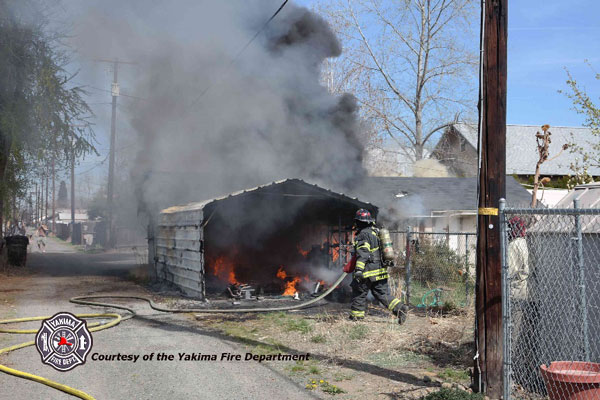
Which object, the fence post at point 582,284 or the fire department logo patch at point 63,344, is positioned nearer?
the fence post at point 582,284

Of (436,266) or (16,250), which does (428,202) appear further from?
(16,250)

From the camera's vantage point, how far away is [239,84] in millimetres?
Result: 17656

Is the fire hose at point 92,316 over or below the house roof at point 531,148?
below

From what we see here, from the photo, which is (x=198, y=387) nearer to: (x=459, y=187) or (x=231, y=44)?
(x=231, y=44)

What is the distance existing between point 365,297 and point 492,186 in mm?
4162

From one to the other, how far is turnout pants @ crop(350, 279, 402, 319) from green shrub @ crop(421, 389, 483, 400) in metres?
3.45

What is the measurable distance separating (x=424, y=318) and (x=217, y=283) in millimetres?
5787

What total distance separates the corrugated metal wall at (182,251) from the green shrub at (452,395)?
658 centimetres

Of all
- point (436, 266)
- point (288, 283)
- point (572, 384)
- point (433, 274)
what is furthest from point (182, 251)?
point (572, 384)

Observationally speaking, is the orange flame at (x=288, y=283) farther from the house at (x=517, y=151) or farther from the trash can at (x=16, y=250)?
the house at (x=517, y=151)

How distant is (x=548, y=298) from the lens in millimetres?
4945

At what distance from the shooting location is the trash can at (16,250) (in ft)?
56.1

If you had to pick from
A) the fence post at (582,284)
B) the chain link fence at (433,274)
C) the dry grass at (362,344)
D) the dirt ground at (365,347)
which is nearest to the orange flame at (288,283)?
the chain link fence at (433,274)

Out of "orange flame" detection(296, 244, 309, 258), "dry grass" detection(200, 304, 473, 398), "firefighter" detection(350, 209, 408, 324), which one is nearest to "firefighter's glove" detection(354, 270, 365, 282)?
"firefighter" detection(350, 209, 408, 324)
